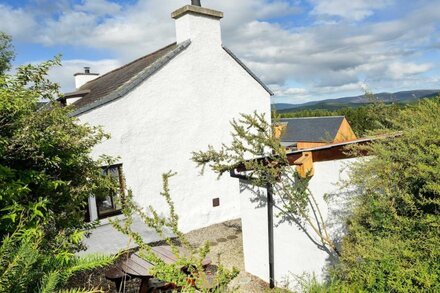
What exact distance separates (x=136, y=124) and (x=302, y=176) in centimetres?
625

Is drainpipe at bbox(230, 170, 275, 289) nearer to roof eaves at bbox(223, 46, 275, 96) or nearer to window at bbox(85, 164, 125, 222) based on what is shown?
window at bbox(85, 164, 125, 222)

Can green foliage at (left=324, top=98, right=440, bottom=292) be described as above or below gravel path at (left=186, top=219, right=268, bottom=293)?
above

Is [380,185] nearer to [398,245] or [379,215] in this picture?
[379,215]

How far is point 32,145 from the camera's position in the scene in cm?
422

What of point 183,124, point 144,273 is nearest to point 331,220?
point 144,273

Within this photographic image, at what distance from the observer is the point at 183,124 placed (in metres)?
11.3

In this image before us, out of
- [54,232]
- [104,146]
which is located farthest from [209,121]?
[54,232]

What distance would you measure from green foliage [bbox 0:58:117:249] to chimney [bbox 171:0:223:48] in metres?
7.02

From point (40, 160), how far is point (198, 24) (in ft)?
28.1

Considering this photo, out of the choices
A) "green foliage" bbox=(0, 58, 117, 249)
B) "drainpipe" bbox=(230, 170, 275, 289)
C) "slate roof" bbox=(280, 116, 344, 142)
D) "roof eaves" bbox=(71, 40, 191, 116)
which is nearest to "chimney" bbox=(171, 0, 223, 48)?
"roof eaves" bbox=(71, 40, 191, 116)

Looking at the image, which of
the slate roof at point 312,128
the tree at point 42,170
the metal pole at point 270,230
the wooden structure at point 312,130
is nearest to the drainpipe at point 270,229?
the metal pole at point 270,230

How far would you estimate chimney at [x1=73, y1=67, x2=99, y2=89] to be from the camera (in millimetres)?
17734

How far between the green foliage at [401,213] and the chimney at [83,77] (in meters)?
17.0

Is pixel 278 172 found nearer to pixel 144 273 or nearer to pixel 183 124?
pixel 144 273
